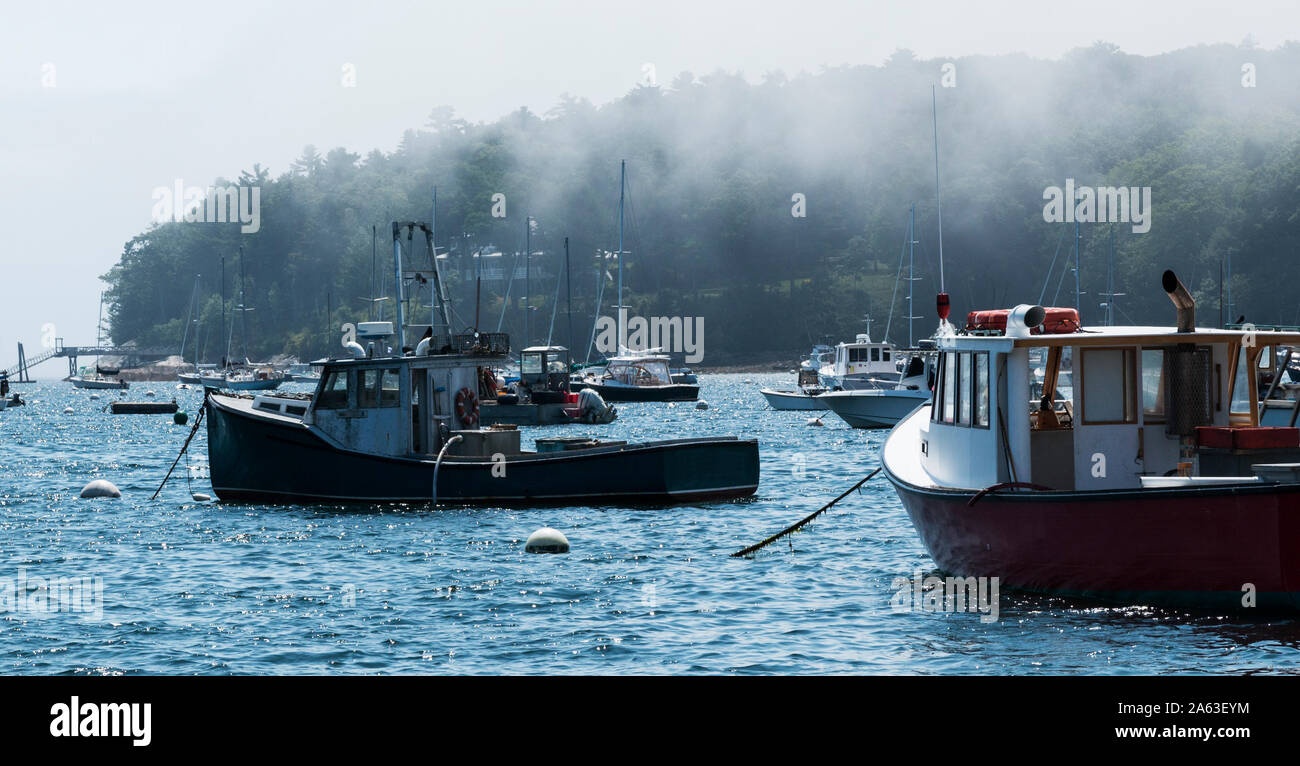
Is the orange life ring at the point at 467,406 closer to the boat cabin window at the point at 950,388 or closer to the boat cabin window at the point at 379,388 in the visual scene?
the boat cabin window at the point at 379,388

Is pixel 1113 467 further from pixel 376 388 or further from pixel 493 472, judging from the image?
pixel 376 388

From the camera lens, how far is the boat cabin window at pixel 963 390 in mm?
17267

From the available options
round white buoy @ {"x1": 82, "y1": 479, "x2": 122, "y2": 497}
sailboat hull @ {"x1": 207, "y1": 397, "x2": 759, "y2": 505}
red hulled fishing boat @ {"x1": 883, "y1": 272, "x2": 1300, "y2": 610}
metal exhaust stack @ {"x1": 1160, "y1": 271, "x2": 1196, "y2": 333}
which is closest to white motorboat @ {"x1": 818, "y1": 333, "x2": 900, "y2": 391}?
round white buoy @ {"x1": 82, "y1": 479, "x2": 122, "y2": 497}

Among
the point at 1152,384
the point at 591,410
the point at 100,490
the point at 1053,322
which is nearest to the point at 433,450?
the point at 100,490

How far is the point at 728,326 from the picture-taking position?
583 ft

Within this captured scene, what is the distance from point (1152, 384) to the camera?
16.8 m

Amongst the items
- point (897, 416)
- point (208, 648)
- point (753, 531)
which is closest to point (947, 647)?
point (208, 648)

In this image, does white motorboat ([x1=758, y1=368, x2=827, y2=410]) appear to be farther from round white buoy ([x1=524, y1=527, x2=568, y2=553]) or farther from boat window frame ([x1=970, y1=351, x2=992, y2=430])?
boat window frame ([x1=970, y1=351, x2=992, y2=430])

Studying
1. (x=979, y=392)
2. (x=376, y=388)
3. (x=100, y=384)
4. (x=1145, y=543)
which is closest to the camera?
(x=1145, y=543)

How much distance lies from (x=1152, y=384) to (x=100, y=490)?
2701 cm

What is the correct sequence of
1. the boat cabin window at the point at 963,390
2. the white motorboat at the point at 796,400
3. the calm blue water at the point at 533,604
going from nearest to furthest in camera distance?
the calm blue water at the point at 533,604 < the boat cabin window at the point at 963,390 < the white motorboat at the point at 796,400

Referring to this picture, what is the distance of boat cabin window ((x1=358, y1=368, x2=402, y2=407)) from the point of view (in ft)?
89.1

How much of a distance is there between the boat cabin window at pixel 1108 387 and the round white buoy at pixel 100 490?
26.0m

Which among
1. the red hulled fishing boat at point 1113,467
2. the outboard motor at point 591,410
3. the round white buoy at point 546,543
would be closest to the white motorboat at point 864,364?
the outboard motor at point 591,410
